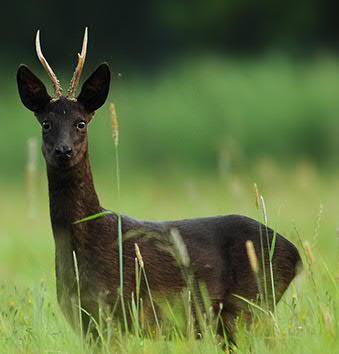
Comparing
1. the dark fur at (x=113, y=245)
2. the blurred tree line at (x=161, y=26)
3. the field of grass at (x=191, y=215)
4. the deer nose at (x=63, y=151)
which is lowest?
the field of grass at (x=191, y=215)

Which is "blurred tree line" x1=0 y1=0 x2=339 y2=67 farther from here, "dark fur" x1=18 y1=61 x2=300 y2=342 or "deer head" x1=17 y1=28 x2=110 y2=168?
"dark fur" x1=18 y1=61 x2=300 y2=342

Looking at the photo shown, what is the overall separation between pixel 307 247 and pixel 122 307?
1016mm

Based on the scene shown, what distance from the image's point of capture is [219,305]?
639 centimetres

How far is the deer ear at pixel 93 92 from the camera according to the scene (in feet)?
21.7

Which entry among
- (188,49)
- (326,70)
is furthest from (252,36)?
(326,70)

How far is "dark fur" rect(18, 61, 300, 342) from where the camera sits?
623cm

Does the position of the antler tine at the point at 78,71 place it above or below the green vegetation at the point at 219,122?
above

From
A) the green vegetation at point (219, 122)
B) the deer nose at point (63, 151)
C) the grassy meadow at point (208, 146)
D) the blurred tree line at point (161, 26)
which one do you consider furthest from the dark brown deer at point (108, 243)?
the blurred tree line at point (161, 26)

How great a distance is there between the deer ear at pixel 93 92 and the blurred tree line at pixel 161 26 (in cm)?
2174

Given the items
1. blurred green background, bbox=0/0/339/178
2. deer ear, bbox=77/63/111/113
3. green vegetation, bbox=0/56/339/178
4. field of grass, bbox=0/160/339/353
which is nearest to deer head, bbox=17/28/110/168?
deer ear, bbox=77/63/111/113

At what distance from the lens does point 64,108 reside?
653 cm

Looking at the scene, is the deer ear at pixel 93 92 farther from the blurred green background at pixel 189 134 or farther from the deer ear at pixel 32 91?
the blurred green background at pixel 189 134

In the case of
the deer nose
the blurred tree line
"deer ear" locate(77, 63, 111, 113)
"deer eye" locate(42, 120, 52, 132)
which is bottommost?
the deer nose

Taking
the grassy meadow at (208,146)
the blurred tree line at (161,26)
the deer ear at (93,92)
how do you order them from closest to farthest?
the deer ear at (93,92) < the grassy meadow at (208,146) < the blurred tree line at (161,26)
